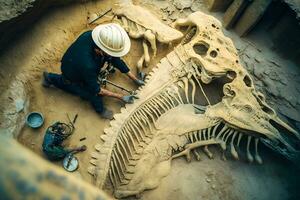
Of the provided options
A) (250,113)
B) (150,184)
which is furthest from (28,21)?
(250,113)

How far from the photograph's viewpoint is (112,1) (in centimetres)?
563

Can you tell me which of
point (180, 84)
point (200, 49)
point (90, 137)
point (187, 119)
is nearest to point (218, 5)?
point (200, 49)

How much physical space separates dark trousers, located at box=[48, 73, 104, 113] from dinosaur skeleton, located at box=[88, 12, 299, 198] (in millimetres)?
354

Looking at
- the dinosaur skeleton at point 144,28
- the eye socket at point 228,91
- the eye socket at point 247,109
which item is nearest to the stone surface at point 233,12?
the dinosaur skeleton at point 144,28

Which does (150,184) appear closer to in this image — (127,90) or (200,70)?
(127,90)

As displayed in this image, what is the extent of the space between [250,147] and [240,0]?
2525 millimetres

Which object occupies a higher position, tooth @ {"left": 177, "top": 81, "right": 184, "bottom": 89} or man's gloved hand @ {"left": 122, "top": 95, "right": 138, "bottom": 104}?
tooth @ {"left": 177, "top": 81, "right": 184, "bottom": 89}

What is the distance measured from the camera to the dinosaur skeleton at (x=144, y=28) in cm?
506

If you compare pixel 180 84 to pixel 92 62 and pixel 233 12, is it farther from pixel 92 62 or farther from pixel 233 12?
pixel 233 12

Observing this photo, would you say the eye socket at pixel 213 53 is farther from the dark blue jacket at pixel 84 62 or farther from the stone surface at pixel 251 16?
the dark blue jacket at pixel 84 62

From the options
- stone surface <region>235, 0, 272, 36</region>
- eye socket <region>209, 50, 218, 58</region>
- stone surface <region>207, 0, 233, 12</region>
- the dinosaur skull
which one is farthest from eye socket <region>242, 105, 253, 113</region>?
stone surface <region>207, 0, 233, 12</region>

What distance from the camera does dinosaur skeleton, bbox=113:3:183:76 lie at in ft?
16.6

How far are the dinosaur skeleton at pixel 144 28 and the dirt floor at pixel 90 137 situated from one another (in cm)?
66

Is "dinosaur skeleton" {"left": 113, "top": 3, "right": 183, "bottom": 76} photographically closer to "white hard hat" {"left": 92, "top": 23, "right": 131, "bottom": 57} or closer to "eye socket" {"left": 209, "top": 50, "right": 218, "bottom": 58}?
"eye socket" {"left": 209, "top": 50, "right": 218, "bottom": 58}
